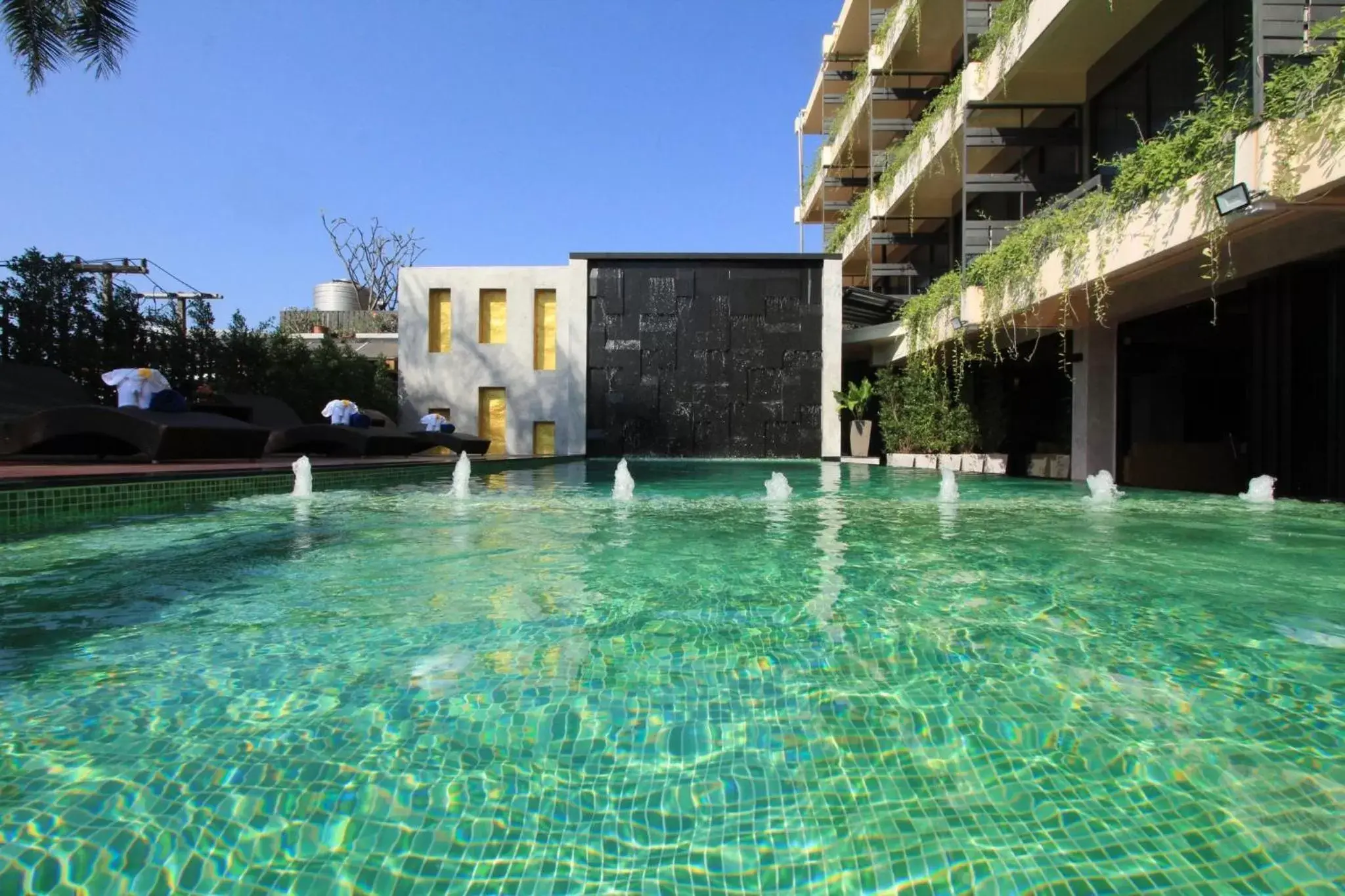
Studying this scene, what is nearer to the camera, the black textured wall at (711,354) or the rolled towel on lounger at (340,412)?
the rolled towel on lounger at (340,412)

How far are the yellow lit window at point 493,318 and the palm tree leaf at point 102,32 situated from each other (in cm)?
914

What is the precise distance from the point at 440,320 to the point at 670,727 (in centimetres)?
2068

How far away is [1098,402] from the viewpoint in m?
11.7

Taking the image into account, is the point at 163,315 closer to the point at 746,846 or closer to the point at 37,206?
the point at 37,206

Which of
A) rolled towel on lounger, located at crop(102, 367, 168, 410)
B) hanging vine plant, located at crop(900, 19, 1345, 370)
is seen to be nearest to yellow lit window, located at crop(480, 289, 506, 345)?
rolled towel on lounger, located at crop(102, 367, 168, 410)

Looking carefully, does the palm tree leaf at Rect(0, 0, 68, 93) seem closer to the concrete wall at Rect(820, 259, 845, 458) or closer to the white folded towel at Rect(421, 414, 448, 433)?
the white folded towel at Rect(421, 414, 448, 433)

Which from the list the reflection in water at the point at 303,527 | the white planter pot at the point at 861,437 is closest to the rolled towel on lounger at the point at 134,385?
the reflection in water at the point at 303,527

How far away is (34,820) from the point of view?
151 centimetres

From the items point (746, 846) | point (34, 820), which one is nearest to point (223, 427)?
point (34, 820)

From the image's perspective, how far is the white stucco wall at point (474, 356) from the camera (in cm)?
2083

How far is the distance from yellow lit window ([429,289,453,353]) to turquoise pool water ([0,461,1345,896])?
704 inches

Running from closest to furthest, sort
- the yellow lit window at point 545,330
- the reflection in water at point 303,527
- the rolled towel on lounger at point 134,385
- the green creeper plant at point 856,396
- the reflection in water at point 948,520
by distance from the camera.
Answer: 1. the reflection in water at point 303,527
2. the reflection in water at point 948,520
3. the rolled towel on lounger at point 134,385
4. the green creeper plant at point 856,396
5. the yellow lit window at point 545,330

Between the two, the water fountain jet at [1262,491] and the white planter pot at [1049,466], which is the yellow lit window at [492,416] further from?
the water fountain jet at [1262,491]

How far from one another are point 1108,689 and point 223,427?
30.7 feet
